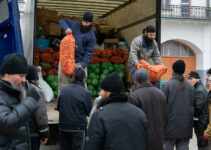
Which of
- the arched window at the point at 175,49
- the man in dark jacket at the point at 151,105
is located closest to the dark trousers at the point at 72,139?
the man in dark jacket at the point at 151,105

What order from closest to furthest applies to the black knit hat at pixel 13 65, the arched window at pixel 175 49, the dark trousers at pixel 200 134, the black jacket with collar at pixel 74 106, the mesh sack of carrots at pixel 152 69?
the black knit hat at pixel 13 65 < the black jacket with collar at pixel 74 106 < the dark trousers at pixel 200 134 < the mesh sack of carrots at pixel 152 69 < the arched window at pixel 175 49

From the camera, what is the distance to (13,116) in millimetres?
2201

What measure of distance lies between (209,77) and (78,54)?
8.38ft

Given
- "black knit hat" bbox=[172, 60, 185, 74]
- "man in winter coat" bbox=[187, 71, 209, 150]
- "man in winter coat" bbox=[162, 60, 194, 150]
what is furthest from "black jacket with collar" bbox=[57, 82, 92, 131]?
"man in winter coat" bbox=[187, 71, 209, 150]

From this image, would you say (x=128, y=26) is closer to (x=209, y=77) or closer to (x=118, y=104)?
(x=209, y=77)

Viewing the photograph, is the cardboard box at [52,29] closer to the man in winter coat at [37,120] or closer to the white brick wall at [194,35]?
the man in winter coat at [37,120]

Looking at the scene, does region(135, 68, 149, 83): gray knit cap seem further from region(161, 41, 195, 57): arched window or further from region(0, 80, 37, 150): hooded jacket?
region(161, 41, 195, 57): arched window

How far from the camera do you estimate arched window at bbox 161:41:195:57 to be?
76.0ft

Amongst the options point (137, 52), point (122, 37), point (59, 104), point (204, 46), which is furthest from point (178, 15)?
point (59, 104)

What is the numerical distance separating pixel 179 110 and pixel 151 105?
0.88m

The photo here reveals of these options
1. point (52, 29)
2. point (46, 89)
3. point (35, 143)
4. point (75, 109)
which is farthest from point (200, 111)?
point (52, 29)

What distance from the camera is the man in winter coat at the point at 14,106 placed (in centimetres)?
222

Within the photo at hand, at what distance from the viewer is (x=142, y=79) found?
3.97m

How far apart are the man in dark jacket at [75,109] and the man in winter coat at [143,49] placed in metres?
1.60
